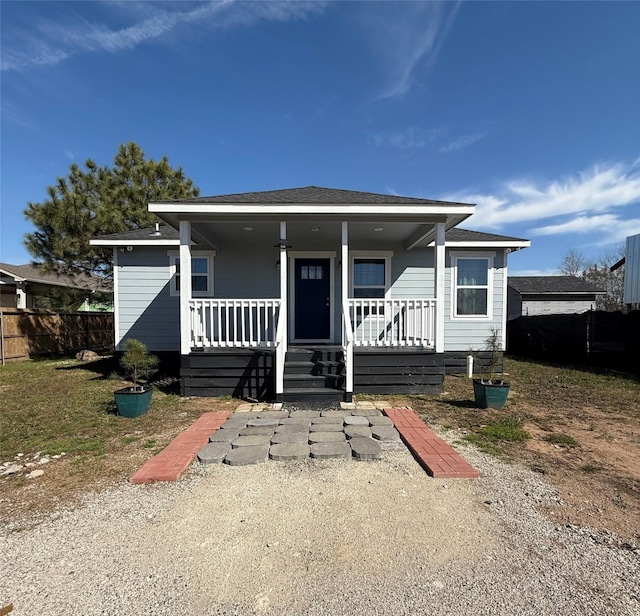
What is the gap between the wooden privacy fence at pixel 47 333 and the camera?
1094cm

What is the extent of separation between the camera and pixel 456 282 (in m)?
8.37

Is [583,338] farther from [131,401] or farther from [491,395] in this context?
[131,401]

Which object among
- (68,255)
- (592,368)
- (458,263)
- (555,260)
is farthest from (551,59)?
(555,260)

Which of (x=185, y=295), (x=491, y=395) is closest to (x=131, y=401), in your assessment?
(x=185, y=295)

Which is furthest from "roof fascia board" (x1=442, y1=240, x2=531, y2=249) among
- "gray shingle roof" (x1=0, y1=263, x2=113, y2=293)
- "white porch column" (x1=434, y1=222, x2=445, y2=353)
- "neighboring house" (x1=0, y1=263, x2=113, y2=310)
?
"neighboring house" (x1=0, y1=263, x2=113, y2=310)

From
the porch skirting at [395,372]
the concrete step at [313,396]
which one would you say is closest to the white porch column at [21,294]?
the concrete step at [313,396]

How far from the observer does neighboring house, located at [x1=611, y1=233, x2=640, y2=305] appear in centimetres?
1148

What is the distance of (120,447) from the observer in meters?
3.79

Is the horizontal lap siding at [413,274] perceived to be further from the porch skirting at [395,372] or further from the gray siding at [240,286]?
the porch skirting at [395,372]

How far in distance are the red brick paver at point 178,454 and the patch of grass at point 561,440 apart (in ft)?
12.6

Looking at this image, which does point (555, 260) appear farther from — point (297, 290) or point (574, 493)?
point (574, 493)

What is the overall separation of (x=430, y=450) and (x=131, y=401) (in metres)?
3.89

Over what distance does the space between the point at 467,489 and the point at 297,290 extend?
5878mm

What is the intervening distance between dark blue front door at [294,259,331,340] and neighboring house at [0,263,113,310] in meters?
9.46
